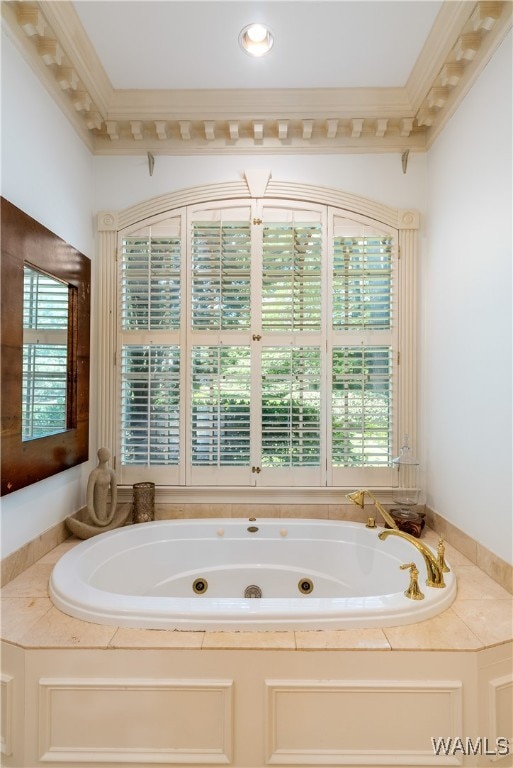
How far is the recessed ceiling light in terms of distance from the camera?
5.29 feet

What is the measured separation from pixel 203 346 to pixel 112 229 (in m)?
0.78

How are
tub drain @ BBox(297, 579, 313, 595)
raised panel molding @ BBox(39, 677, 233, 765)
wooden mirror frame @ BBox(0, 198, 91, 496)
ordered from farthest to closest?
tub drain @ BBox(297, 579, 313, 595)
wooden mirror frame @ BBox(0, 198, 91, 496)
raised panel molding @ BBox(39, 677, 233, 765)

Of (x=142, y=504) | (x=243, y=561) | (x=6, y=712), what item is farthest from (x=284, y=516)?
(x=6, y=712)

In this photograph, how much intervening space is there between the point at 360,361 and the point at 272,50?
1.42 meters

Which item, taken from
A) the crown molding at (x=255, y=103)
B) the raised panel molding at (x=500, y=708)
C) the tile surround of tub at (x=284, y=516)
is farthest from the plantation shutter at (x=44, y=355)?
the raised panel molding at (x=500, y=708)

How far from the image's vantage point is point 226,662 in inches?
44.3

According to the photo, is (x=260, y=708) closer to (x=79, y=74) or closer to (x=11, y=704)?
(x=11, y=704)

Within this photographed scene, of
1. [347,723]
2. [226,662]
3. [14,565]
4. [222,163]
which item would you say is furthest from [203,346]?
[347,723]

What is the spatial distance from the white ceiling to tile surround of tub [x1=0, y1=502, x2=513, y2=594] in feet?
6.69

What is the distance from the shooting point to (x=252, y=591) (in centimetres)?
196

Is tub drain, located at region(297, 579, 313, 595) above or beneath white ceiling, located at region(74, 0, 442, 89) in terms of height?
beneath

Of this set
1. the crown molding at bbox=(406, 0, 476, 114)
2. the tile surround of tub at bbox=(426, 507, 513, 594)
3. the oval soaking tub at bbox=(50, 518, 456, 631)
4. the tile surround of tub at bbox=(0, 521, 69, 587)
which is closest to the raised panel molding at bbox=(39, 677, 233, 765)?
the oval soaking tub at bbox=(50, 518, 456, 631)

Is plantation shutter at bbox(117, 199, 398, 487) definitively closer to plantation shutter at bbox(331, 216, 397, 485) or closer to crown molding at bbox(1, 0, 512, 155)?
plantation shutter at bbox(331, 216, 397, 485)

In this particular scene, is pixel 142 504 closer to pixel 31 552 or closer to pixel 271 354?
pixel 31 552
